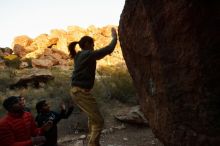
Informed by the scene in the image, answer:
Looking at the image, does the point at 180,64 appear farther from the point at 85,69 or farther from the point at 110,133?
the point at 110,133

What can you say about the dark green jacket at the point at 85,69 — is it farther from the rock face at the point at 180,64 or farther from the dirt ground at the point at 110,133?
the dirt ground at the point at 110,133

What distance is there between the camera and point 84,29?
51.1 meters

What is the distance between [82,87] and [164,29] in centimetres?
172

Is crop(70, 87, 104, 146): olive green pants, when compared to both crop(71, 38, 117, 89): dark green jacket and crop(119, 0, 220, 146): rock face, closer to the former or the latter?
crop(71, 38, 117, 89): dark green jacket

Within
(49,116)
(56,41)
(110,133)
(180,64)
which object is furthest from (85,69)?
(56,41)

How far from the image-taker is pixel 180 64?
4309 millimetres

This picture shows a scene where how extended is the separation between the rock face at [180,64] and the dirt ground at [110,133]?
8.98 feet

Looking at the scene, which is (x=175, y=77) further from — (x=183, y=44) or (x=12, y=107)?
(x=12, y=107)

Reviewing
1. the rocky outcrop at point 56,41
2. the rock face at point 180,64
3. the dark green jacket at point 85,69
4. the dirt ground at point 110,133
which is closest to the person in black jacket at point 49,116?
the dark green jacket at point 85,69

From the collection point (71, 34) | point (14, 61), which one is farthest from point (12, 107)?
point (71, 34)

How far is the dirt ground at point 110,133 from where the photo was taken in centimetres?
814

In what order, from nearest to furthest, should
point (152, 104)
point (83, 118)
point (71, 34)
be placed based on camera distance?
point (152, 104), point (83, 118), point (71, 34)

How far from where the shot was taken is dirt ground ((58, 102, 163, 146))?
8.14 metres

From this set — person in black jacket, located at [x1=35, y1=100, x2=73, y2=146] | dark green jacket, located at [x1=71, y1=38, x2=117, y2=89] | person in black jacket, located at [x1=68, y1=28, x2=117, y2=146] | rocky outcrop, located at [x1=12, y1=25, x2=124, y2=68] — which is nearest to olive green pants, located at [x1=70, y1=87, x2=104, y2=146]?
person in black jacket, located at [x1=68, y1=28, x2=117, y2=146]
